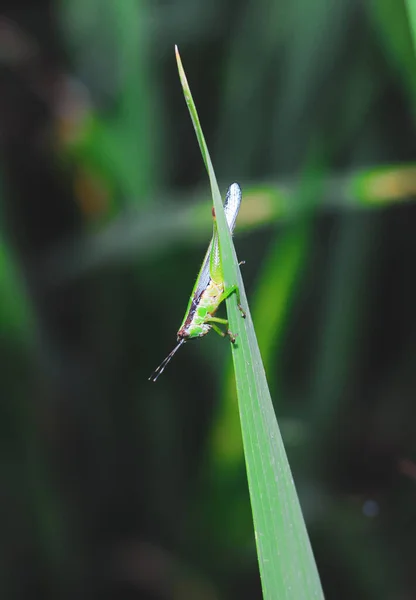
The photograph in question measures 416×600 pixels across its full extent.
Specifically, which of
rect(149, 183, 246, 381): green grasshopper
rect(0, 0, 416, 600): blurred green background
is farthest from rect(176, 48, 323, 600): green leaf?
rect(0, 0, 416, 600): blurred green background

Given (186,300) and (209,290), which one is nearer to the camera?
(209,290)

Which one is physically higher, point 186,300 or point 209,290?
point 186,300

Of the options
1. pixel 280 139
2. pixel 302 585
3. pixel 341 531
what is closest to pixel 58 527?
pixel 341 531

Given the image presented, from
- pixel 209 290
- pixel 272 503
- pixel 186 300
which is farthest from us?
pixel 186 300

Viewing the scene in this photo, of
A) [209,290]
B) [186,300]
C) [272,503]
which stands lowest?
[272,503]

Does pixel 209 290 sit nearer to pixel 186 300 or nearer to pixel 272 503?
pixel 272 503

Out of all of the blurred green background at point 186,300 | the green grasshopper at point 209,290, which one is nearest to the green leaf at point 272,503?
the green grasshopper at point 209,290

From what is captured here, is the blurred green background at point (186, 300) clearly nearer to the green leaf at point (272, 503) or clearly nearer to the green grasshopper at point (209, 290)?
the green grasshopper at point (209, 290)

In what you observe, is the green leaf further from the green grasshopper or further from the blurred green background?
the blurred green background

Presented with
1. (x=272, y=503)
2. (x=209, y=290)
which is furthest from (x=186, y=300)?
(x=272, y=503)
